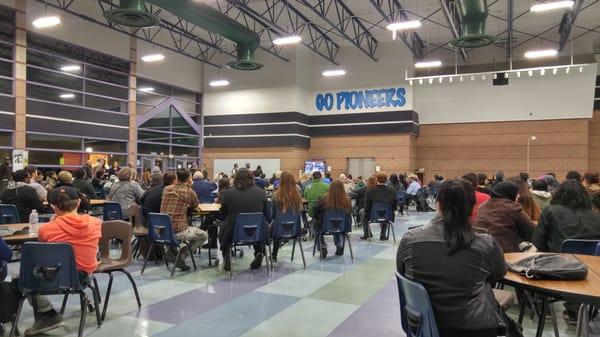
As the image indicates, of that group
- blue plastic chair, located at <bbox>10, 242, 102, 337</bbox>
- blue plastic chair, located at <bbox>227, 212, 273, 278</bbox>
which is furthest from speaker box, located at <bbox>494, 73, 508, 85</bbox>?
blue plastic chair, located at <bbox>10, 242, 102, 337</bbox>

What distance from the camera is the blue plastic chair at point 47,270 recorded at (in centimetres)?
320

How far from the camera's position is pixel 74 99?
604 inches

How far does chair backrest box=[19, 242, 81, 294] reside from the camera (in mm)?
3195

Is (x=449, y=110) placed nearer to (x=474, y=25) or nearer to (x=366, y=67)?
(x=366, y=67)

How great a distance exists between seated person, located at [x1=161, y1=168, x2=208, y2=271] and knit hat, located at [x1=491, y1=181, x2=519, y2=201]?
3.65 m

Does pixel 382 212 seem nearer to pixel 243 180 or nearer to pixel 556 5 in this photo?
pixel 243 180

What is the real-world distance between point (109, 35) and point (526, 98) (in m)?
16.8

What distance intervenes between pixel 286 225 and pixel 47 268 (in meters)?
3.24

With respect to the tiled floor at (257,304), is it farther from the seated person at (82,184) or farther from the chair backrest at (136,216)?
the seated person at (82,184)

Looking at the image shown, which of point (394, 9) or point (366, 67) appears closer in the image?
point (394, 9)

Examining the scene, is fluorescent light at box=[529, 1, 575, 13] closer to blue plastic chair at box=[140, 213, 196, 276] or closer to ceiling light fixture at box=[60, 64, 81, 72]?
blue plastic chair at box=[140, 213, 196, 276]

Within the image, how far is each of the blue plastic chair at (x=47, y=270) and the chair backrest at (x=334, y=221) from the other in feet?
12.5

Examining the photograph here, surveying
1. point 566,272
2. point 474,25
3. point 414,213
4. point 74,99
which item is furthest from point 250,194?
point 74,99

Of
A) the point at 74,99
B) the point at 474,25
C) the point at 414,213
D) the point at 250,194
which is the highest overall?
the point at 474,25
